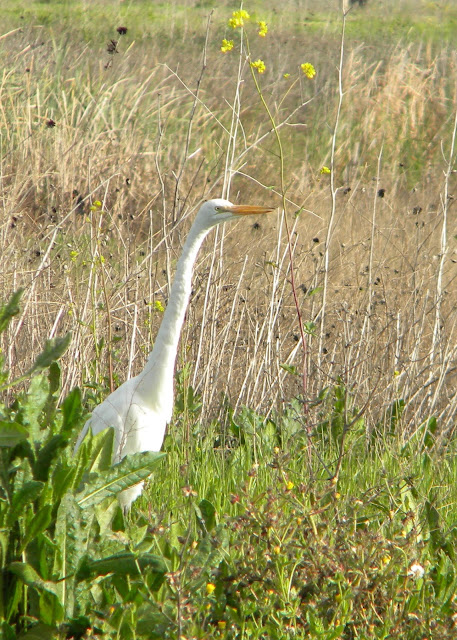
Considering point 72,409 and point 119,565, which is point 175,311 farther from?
point 119,565

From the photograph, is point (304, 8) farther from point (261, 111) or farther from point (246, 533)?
point (246, 533)

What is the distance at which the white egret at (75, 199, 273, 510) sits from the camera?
282 cm

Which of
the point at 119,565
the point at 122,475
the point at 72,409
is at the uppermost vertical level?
the point at 72,409

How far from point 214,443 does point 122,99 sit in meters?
4.96

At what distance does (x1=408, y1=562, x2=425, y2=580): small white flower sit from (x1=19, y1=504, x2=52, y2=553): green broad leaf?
862 millimetres

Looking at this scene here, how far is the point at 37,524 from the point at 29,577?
0.37 ft

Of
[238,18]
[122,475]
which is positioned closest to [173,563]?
[122,475]

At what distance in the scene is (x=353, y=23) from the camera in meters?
16.8

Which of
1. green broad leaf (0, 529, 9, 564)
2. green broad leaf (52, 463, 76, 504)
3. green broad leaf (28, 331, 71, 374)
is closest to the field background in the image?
green broad leaf (52, 463, 76, 504)

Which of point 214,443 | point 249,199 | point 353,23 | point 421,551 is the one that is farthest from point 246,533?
point 353,23

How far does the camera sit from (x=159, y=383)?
295 cm

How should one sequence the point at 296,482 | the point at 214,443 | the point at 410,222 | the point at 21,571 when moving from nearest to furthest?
1. the point at 21,571
2. the point at 296,482
3. the point at 214,443
4. the point at 410,222

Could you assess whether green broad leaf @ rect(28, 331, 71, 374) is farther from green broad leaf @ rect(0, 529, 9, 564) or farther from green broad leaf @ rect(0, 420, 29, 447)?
green broad leaf @ rect(0, 529, 9, 564)

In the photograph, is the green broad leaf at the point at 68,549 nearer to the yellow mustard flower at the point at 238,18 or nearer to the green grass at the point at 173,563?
the green grass at the point at 173,563
